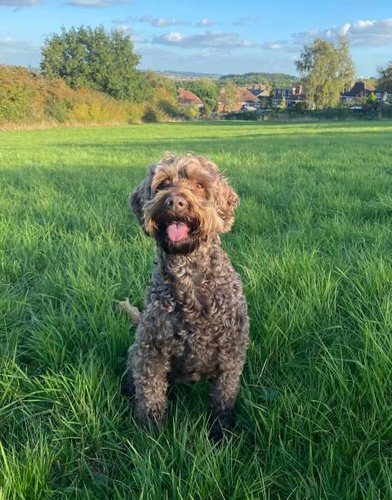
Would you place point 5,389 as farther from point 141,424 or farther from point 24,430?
point 141,424

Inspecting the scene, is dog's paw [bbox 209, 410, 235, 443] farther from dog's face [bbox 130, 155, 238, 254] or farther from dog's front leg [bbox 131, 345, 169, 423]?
dog's face [bbox 130, 155, 238, 254]

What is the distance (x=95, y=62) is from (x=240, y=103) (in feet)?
247

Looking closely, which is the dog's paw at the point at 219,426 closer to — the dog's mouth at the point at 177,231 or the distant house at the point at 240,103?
the dog's mouth at the point at 177,231

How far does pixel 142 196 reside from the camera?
10.8ft

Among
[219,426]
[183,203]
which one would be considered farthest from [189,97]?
[219,426]

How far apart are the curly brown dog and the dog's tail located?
610 millimetres

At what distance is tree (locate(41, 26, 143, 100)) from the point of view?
219 ft

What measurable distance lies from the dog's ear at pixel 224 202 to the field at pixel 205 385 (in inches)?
31.4

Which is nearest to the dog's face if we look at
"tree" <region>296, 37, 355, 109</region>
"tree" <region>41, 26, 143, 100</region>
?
"tree" <region>41, 26, 143, 100</region>

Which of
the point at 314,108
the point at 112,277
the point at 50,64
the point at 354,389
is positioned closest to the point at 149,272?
the point at 112,277

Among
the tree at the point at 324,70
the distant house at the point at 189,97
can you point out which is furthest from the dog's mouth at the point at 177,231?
the distant house at the point at 189,97

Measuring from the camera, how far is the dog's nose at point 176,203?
9.60 feet

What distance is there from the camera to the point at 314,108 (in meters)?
83.8

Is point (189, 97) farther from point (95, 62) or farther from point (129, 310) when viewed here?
point (129, 310)
